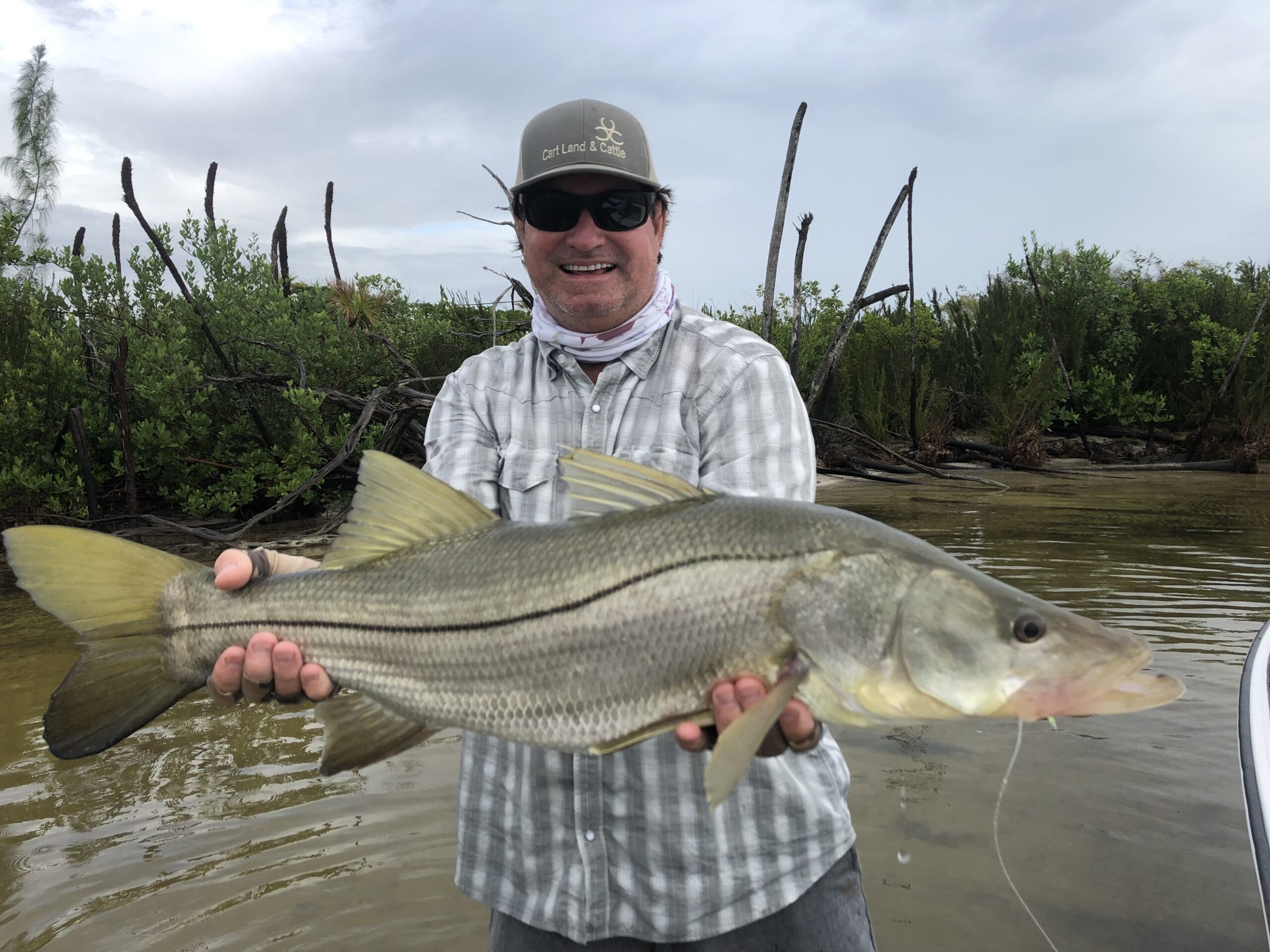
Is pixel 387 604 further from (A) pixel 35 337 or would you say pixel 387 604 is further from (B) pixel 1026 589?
(A) pixel 35 337

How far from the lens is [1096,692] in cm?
166

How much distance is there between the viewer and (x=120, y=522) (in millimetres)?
10609

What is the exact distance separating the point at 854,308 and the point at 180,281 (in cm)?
1079

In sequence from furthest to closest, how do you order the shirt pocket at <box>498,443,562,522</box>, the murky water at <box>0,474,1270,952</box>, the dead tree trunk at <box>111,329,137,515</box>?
the dead tree trunk at <box>111,329,137,515</box> → the murky water at <box>0,474,1270,952</box> → the shirt pocket at <box>498,443,562,522</box>

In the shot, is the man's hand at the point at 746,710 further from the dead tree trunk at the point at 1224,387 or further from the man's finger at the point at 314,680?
the dead tree trunk at the point at 1224,387

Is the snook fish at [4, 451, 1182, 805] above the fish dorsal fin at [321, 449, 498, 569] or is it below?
below

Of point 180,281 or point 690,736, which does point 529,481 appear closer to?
point 690,736

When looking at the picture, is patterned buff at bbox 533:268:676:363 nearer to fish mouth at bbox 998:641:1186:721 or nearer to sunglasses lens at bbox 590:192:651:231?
sunglasses lens at bbox 590:192:651:231

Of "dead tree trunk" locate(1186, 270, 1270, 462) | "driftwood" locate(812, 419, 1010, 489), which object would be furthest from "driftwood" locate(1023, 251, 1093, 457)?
"driftwood" locate(812, 419, 1010, 489)

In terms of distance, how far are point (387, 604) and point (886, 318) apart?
19.5 metres

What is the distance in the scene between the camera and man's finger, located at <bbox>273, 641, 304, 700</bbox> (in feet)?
7.08

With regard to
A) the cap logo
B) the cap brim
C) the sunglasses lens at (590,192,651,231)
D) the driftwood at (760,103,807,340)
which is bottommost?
the sunglasses lens at (590,192,651,231)

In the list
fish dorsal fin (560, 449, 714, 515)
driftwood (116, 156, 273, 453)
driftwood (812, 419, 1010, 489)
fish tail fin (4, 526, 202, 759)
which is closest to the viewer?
fish dorsal fin (560, 449, 714, 515)

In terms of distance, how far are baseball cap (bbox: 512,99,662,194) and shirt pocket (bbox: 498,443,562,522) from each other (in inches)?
34.1
